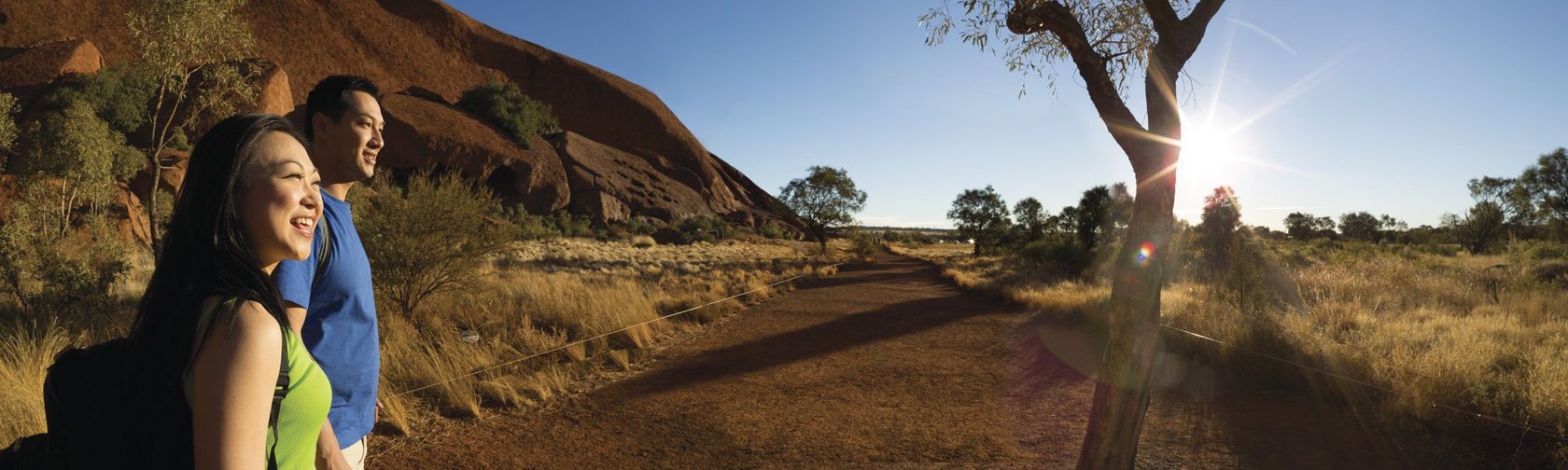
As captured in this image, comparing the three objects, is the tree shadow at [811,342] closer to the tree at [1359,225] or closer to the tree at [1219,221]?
the tree at [1219,221]

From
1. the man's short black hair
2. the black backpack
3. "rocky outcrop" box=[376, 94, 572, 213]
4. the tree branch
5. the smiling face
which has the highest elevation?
"rocky outcrop" box=[376, 94, 572, 213]

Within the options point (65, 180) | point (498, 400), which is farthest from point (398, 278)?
point (65, 180)

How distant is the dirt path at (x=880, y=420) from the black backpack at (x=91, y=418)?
13.1ft

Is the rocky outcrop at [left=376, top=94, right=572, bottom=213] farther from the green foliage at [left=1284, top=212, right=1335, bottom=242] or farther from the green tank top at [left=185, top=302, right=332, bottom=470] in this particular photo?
the green foliage at [left=1284, top=212, right=1335, bottom=242]

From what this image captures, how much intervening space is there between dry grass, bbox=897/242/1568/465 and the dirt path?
54 centimetres

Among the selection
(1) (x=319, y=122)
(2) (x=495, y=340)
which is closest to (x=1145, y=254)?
(1) (x=319, y=122)

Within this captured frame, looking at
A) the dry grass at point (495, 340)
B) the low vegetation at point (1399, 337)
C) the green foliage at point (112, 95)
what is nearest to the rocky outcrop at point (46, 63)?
the green foliage at point (112, 95)

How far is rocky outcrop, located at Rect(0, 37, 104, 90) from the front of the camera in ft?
78.0

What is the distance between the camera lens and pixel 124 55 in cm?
3059

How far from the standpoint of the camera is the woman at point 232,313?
979 millimetres

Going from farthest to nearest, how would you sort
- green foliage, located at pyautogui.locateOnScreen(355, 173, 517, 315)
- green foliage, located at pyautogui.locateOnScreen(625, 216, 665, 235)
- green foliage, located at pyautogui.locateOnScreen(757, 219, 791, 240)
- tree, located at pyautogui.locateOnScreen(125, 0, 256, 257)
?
green foliage, located at pyautogui.locateOnScreen(757, 219, 791, 240) → green foliage, located at pyautogui.locateOnScreen(625, 216, 665, 235) → tree, located at pyautogui.locateOnScreen(125, 0, 256, 257) → green foliage, located at pyautogui.locateOnScreen(355, 173, 517, 315)

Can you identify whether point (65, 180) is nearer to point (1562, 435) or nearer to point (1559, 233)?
point (1562, 435)

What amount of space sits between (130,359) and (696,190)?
156 ft

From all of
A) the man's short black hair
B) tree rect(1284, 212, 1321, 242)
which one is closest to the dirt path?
the man's short black hair
